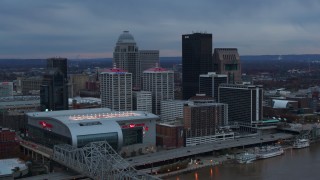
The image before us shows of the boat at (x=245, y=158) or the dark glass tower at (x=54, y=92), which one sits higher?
the dark glass tower at (x=54, y=92)

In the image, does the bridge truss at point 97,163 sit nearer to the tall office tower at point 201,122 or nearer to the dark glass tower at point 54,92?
the tall office tower at point 201,122

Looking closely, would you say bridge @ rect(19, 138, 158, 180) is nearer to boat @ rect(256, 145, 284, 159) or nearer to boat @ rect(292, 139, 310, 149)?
boat @ rect(256, 145, 284, 159)

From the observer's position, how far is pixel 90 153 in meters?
13.5

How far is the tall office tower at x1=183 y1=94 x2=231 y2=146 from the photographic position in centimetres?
1912

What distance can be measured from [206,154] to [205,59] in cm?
1244

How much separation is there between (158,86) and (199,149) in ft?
26.8

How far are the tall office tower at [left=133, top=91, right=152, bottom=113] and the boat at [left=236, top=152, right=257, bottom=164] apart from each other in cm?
781

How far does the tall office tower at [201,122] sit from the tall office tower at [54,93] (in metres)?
6.32

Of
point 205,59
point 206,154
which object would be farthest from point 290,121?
point 206,154

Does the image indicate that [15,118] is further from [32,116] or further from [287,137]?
[287,137]

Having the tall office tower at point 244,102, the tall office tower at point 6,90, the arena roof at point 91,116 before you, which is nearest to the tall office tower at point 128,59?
the tall office tower at point 6,90

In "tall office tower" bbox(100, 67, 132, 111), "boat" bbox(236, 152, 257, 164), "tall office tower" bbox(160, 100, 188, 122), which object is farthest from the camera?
"tall office tower" bbox(100, 67, 132, 111)

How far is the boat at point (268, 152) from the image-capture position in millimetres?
16987

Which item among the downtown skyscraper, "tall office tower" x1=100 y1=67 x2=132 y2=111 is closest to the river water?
"tall office tower" x1=100 y1=67 x2=132 y2=111
